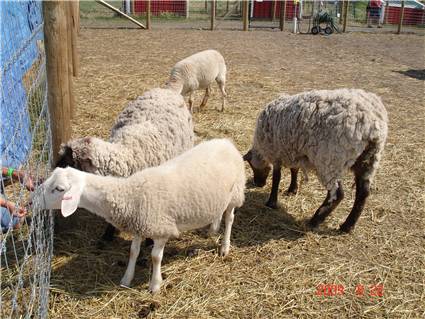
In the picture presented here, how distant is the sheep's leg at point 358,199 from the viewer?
3.99 m

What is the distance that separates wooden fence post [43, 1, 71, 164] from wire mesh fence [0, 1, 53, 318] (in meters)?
0.08

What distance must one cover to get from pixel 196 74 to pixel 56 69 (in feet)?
12.7

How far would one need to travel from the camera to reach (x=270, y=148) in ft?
14.3

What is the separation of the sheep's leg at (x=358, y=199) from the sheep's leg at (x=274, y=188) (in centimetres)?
75

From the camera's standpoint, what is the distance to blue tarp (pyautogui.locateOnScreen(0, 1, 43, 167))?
13.3ft

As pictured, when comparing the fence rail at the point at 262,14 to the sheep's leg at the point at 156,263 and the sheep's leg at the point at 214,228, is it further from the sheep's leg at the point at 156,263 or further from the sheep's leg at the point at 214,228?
the sheep's leg at the point at 156,263

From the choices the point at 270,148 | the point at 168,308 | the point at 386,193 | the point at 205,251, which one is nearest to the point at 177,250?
the point at 205,251

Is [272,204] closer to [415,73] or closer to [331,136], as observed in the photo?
[331,136]

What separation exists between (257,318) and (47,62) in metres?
2.50

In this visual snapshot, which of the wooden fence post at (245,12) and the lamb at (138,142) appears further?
the wooden fence post at (245,12)

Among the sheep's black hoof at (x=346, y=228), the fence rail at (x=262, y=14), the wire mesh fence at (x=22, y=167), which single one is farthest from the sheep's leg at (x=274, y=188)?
the fence rail at (x=262, y=14)

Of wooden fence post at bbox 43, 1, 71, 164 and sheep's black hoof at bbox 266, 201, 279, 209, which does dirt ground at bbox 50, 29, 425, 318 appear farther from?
wooden fence post at bbox 43, 1, 71, 164

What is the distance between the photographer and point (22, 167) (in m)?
3.79

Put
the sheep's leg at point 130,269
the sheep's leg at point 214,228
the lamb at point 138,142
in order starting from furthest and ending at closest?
the sheep's leg at point 214,228
the lamb at point 138,142
the sheep's leg at point 130,269
